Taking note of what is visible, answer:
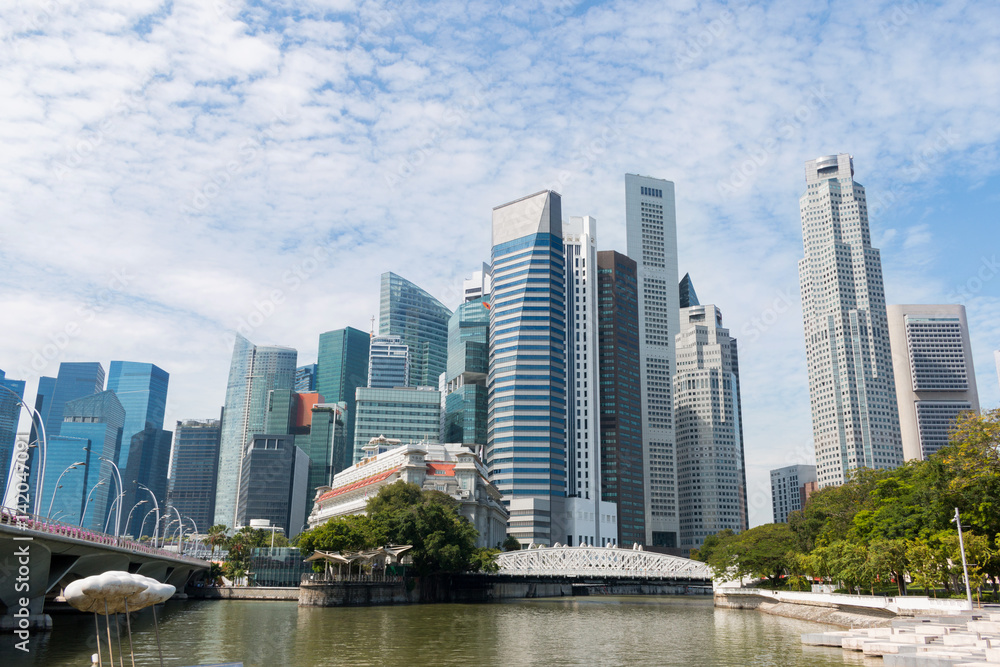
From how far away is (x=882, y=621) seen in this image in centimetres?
6456

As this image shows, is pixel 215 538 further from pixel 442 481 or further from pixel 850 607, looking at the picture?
pixel 850 607

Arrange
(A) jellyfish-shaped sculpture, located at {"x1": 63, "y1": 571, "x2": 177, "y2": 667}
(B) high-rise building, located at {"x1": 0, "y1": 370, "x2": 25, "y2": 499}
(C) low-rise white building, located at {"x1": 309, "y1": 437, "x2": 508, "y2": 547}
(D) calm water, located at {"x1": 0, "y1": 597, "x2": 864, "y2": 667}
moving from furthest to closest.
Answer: (B) high-rise building, located at {"x1": 0, "y1": 370, "x2": 25, "y2": 499} < (C) low-rise white building, located at {"x1": 309, "y1": 437, "x2": 508, "y2": 547} < (D) calm water, located at {"x1": 0, "y1": 597, "x2": 864, "y2": 667} < (A) jellyfish-shaped sculpture, located at {"x1": 63, "y1": 571, "x2": 177, "y2": 667}

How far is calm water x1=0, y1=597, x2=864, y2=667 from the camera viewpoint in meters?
46.7

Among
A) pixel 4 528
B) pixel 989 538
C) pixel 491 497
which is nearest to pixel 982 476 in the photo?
pixel 989 538

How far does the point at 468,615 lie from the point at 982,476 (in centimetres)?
5382

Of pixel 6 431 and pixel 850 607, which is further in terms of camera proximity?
pixel 6 431

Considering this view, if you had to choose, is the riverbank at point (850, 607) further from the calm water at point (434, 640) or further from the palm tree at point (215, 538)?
the palm tree at point (215, 538)

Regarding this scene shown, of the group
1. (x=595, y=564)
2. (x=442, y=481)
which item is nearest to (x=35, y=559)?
(x=442, y=481)

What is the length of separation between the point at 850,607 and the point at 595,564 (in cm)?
8867

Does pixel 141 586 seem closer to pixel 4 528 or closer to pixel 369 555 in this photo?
pixel 4 528

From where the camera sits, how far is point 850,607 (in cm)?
7600

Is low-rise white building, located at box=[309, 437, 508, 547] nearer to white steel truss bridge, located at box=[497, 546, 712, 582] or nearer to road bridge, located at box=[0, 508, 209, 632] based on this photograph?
white steel truss bridge, located at box=[497, 546, 712, 582]

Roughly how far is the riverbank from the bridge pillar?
6387cm

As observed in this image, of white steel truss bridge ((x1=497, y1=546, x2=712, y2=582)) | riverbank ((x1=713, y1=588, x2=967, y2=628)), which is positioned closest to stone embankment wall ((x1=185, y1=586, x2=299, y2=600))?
white steel truss bridge ((x1=497, y1=546, x2=712, y2=582))
